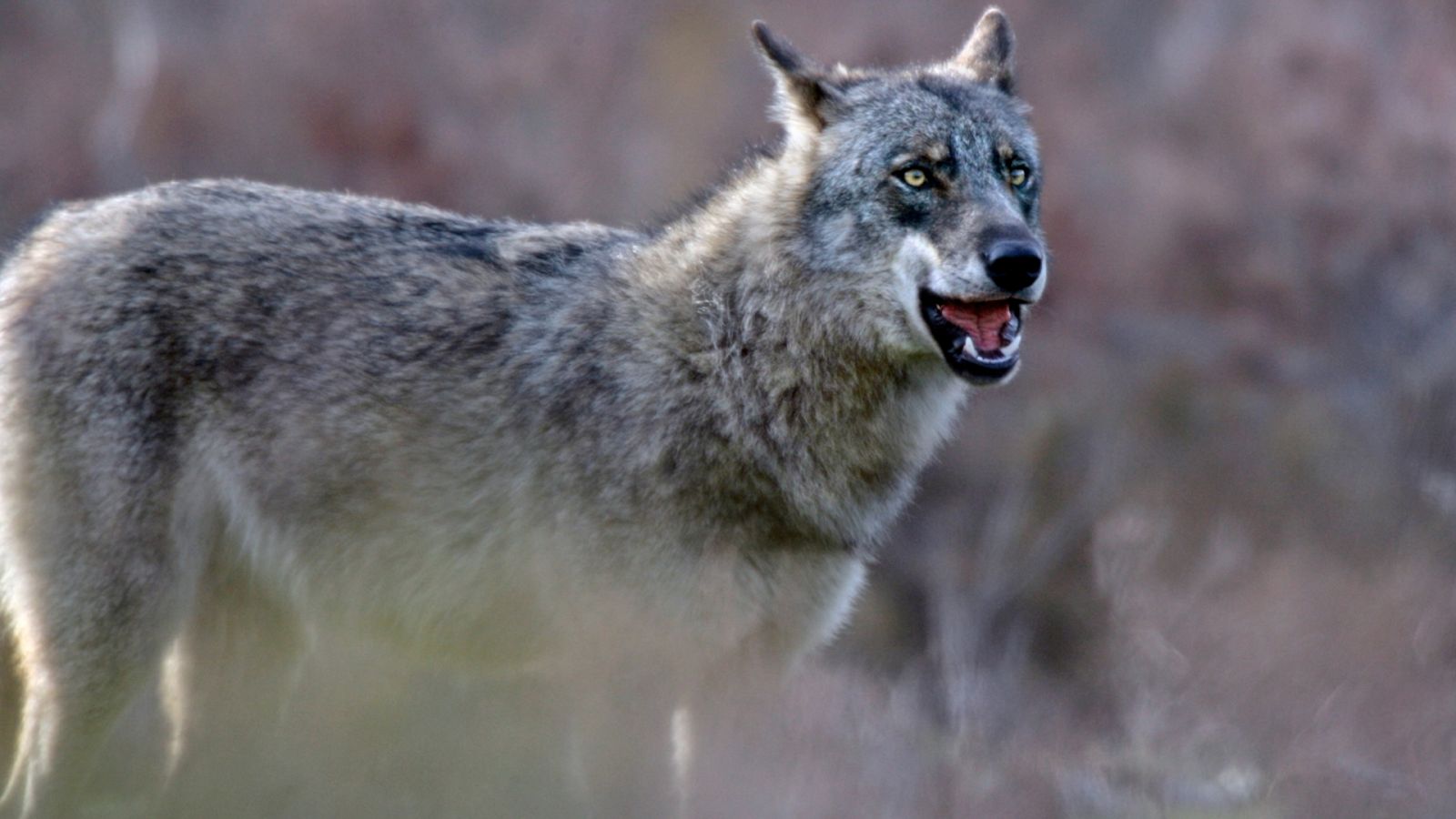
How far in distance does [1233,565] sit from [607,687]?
6997 millimetres

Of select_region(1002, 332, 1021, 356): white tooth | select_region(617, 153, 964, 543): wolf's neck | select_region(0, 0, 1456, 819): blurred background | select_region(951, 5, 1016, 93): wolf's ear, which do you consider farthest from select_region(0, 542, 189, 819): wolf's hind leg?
select_region(0, 0, 1456, 819): blurred background

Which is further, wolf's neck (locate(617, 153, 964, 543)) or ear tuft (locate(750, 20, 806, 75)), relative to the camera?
ear tuft (locate(750, 20, 806, 75))

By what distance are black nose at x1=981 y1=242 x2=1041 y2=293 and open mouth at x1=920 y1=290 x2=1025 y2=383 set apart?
0.39ft

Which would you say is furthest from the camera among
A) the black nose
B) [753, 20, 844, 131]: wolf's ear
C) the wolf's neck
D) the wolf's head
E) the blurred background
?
the blurred background

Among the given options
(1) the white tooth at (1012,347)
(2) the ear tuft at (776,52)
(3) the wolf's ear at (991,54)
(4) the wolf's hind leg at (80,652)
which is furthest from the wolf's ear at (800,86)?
(4) the wolf's hind leg at (80,652)

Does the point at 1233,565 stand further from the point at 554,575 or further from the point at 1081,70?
the point at 1081,70

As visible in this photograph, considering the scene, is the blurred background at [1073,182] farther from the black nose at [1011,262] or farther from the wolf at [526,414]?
the black nose at [1011,262]

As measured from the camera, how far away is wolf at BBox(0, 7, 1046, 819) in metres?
5.13

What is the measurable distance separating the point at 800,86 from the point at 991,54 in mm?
974

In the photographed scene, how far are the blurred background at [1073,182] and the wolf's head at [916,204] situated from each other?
5.19 meters

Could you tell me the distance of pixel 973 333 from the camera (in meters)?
5.09

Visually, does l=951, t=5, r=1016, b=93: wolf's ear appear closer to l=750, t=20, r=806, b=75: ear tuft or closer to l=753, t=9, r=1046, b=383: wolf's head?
l=753, t=9, r=1046, b=383: wolf's head

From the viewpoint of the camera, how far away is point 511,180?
1658 centimetres

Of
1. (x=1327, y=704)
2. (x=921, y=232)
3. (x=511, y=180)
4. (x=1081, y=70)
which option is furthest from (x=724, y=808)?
(x=1081, y=70)
